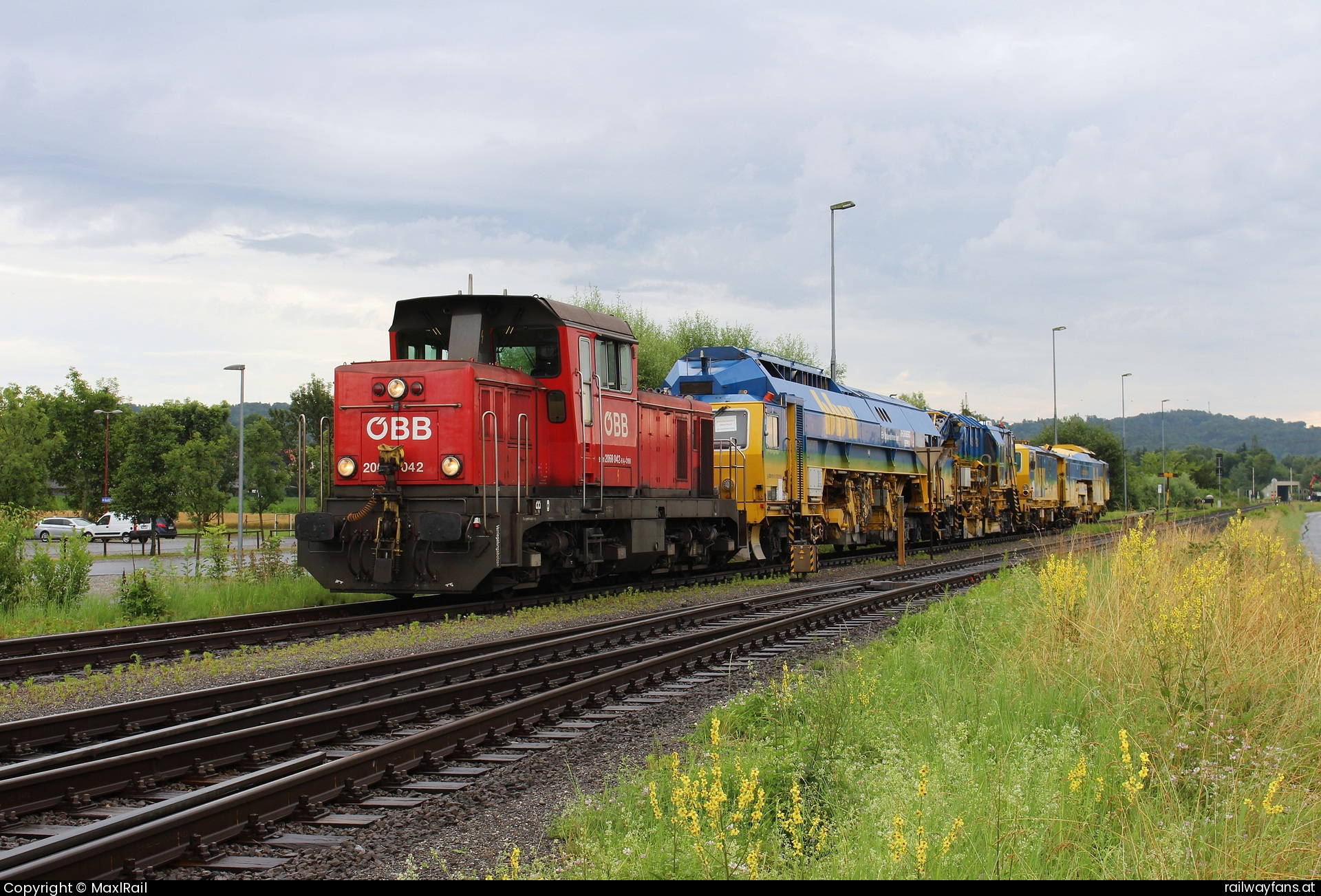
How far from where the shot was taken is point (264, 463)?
160ft

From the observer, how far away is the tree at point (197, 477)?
36.1 meters

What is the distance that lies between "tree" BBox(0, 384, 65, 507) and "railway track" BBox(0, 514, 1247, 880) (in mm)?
28007

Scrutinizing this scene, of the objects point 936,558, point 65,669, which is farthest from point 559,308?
point 936,558

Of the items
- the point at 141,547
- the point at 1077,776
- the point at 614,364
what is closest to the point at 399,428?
the point at 614,364

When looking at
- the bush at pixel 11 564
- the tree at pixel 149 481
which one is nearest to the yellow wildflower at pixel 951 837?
the bush at pixel 11 564

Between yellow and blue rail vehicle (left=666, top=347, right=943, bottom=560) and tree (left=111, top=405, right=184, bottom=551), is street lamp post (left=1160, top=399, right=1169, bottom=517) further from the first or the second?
tree (left=111, top=405, right=184, bottom=551)

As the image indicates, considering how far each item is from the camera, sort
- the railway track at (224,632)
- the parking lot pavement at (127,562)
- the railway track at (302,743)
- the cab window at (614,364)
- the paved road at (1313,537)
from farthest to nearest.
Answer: the parking lot pavement at (127,562)
the paved road at (1313,537)
the cab window at (614,364)
the railway track at (224,632)
the railway track at (302,743)

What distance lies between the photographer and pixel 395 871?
4.59 metres

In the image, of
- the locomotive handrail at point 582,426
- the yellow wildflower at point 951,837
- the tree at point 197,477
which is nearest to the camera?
the yellow wildflower at point 951,837

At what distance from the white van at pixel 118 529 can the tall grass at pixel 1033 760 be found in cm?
4247

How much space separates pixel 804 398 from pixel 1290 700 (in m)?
15.9

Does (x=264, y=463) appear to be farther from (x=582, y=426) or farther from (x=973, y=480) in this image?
(x=582, y=426)

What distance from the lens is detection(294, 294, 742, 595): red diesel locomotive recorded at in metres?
12.9

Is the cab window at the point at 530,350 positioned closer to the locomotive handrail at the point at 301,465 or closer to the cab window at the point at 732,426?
the locomotive handrail at the point at 301,465
